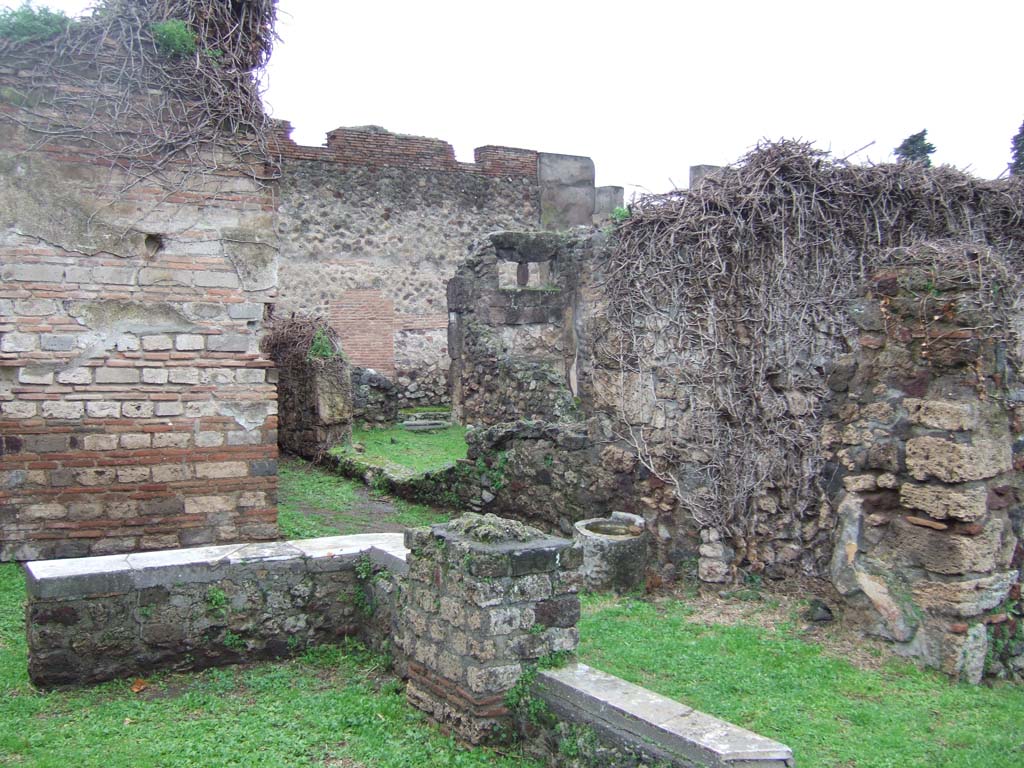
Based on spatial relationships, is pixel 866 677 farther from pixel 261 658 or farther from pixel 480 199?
pixel 480 199

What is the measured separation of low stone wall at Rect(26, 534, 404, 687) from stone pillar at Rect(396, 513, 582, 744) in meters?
0.78

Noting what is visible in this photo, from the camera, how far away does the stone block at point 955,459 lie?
4.99 m

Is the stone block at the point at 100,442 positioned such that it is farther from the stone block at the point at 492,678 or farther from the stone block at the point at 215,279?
the stone block at the point at 492,678

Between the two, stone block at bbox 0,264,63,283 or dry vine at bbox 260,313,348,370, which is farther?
dry vine at bbox 260,313,348,370

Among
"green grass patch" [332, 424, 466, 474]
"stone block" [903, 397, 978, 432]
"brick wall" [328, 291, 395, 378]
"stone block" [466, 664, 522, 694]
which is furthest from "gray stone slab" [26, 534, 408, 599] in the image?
"brick wall" [328, 291, 395, 378]

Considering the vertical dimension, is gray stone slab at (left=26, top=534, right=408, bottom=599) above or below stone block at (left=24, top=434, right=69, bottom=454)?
below

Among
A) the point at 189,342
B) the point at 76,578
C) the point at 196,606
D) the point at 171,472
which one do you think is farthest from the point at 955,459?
the point at 171,472

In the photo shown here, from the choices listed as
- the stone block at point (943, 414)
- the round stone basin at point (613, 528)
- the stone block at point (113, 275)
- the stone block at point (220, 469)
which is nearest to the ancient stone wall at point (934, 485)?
the stone block at point (943, 414)

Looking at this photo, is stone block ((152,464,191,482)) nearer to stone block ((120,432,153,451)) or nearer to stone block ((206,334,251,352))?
stone block ((120,432,153,451))

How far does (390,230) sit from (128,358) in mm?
13087

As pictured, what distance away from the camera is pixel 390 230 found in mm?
19953

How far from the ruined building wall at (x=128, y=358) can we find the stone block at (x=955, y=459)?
5.14 meters

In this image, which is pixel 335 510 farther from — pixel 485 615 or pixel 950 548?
pixel 950 548

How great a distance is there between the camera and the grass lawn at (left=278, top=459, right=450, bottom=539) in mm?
8859
